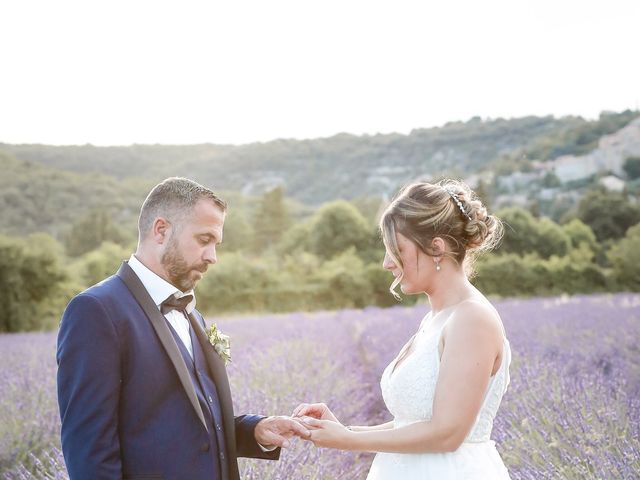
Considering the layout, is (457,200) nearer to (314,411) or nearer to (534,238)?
(314,411)

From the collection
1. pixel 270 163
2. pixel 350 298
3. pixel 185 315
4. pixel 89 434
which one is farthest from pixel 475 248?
pixel 270 163

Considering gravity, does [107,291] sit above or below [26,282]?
above

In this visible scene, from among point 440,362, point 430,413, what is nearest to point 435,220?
point 440,362

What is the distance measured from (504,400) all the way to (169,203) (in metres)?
3.08

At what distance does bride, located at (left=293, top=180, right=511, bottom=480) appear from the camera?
2.15m

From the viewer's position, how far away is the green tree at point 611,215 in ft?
156

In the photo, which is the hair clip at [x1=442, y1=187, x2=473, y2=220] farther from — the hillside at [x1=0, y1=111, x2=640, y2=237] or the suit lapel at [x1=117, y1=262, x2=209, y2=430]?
the hillside at [x1=0, y1=111, x2=640, y2=237]

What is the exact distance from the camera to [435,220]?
2.40m

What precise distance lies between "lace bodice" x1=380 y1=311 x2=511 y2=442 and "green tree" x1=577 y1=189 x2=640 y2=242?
49248mm

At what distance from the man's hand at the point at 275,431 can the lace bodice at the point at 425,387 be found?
0.40 metres

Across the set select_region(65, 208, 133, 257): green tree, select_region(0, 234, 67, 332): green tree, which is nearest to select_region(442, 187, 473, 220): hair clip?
select_region(0, 234, 67, 332): green tree

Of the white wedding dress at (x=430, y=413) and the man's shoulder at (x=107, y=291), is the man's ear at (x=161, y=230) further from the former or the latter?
the white wedding dress at (x=430, y=413)

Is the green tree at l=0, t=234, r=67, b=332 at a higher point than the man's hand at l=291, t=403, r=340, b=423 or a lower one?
lower

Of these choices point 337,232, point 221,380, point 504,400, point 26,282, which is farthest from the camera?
point 337,232
